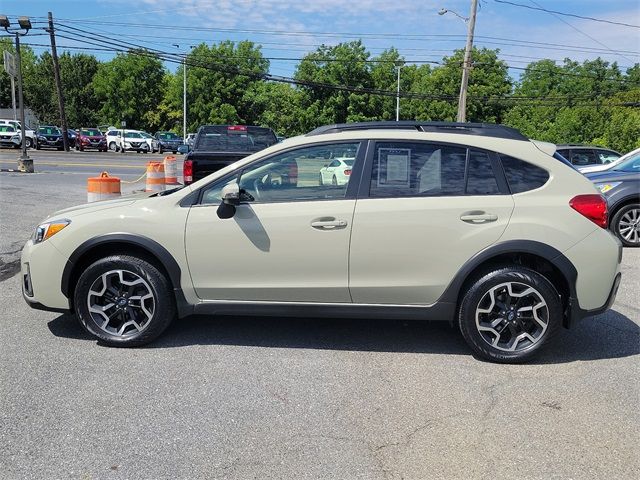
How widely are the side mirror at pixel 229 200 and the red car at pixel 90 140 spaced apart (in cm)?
4383

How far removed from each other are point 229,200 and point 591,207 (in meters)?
2.70

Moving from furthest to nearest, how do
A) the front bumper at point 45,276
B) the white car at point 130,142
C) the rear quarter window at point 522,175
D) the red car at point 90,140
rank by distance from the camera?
the white car at point 130,142 < the red car at point 90,140 < the front bumper at point 45,276 < the rear quarter window at point 522,175

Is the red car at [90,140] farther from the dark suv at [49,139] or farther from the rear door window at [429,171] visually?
the rear door window at [429,171]

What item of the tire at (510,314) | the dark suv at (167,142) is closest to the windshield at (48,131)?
the dark suv at (167,142)

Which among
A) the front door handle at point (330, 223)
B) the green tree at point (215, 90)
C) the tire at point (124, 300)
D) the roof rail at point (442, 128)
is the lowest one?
the tire at point (124, 300)

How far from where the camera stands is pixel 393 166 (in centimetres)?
439

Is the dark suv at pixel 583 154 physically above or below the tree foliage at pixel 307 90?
below

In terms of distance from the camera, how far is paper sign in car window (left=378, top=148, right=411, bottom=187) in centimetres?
437

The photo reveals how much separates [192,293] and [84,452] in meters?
1.62

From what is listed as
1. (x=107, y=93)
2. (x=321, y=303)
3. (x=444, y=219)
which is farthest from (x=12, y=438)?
(x=107, y=93)

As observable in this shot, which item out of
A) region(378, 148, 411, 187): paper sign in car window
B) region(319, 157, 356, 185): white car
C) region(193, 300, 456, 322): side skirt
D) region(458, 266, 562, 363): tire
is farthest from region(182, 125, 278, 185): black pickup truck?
region(458, 266, 562, 363): tire

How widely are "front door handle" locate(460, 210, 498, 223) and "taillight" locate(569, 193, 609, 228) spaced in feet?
1.97

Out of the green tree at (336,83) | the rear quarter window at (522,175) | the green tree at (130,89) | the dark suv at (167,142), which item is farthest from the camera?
the green tree at (130,89)

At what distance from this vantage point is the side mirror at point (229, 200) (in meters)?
4.21
